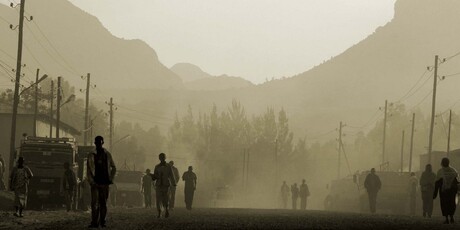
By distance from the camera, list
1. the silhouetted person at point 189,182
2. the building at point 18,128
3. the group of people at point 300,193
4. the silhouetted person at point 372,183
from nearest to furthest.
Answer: the silhouetted person at point 189,182
the silhouetted person at point 372,183
the group of people at point 300,193
the building at point 18,128

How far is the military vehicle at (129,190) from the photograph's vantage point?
54906mm

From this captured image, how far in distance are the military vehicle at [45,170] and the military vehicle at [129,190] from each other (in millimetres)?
15199

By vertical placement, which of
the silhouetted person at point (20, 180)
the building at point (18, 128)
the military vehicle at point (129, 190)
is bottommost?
the military vehicle at point (129, 190)

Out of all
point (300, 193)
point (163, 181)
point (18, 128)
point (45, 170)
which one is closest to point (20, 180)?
point (163, 181)

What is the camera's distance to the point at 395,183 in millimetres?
50969

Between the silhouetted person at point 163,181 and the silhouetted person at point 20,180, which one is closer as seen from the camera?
the silhouetted person at point 20,180

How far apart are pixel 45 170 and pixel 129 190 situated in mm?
16173

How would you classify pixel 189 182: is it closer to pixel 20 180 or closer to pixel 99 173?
pixel 20 180

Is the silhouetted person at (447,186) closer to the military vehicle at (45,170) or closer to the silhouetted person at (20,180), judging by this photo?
the silhouetted person at (20,180)

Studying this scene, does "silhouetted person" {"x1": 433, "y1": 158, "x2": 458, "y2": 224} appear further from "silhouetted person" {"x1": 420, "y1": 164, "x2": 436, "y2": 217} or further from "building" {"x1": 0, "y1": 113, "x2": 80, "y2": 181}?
"building" {"x1": 0, "y1": 113, "x2": 80, "y2": 181}

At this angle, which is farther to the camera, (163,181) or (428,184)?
(428,184)

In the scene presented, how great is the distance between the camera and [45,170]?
129 feet

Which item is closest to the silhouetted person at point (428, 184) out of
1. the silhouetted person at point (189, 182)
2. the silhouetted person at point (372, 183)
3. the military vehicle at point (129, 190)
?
the silhouetted person at point (372, 183)

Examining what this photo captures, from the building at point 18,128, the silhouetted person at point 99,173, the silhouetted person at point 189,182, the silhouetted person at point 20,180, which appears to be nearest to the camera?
the silhouetted person at point 99,173
